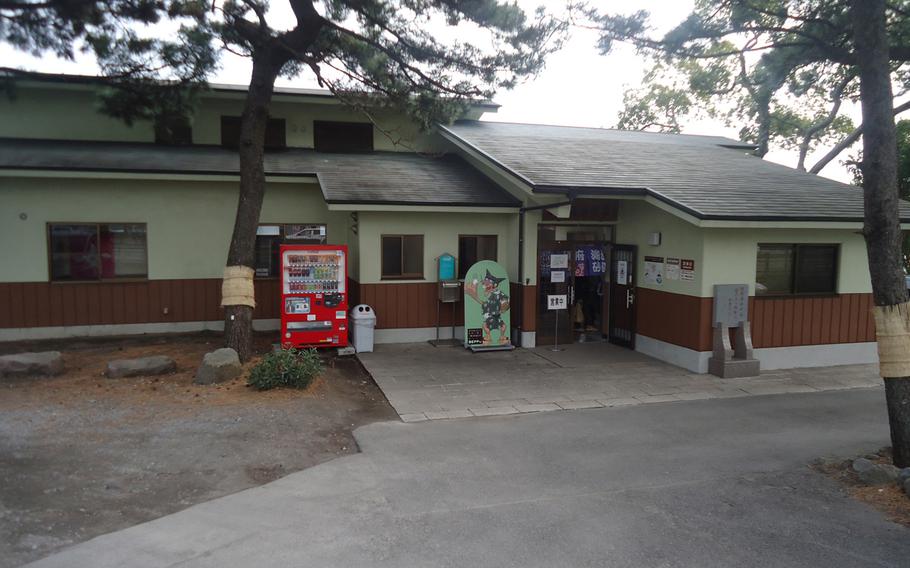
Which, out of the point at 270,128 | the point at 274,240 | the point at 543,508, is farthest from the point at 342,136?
the point at 543,508

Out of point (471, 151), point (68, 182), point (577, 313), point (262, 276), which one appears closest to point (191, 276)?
point (262, 276)

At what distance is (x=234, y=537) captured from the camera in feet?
15.7

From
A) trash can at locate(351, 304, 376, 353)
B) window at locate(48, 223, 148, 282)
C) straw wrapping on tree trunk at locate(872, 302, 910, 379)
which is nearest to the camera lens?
straw wrapping on tree trunk at locate(872, 302, 910, 379)

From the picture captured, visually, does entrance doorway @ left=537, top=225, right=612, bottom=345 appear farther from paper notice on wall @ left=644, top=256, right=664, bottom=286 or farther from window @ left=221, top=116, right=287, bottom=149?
window @ left=221, top=116, right=287, bottom=149

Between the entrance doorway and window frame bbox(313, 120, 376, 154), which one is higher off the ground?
window frame bbox(313, 120, 376, 154)

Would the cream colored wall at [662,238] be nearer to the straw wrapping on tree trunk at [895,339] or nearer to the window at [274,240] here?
the straw wrapping on tree trunk at [895,339]

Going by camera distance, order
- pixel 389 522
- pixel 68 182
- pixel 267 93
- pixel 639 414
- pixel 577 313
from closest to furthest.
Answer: pixel 389 522, pixel 639 414, pixel 267 93, pixel 68 182, pixel 577 313

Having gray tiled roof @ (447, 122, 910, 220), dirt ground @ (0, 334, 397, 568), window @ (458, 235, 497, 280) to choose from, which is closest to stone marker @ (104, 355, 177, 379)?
dirt ground @ (0, 334, 397, 568)

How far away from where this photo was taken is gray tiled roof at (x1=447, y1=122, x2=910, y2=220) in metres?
10.8

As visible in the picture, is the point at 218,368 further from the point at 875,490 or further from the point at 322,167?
the point at 875,490

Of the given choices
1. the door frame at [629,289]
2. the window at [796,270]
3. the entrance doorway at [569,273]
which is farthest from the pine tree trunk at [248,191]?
the window at [796,270]

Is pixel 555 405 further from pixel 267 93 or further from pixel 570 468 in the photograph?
pixel 267 93

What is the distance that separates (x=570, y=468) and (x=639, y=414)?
245 cm

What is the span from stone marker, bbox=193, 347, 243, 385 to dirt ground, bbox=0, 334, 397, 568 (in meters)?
0.16
